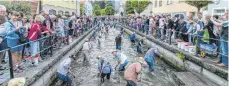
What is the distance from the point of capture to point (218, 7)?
21.4 metres

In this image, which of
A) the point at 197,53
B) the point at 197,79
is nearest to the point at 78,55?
the point at 197,53

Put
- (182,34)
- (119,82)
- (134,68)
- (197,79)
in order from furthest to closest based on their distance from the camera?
1. (182,34)
2. (119,82)
3. (197,79)
4. (134,68)

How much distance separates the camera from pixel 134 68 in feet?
27.7

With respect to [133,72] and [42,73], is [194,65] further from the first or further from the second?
[42,73]

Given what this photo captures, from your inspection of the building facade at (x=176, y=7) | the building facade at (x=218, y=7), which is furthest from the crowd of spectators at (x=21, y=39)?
the building facade at (x=176, y=7)

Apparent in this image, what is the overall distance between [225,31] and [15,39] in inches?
268

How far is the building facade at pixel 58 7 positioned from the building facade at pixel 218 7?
1714cm

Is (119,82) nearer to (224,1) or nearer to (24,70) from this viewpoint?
(24,70)

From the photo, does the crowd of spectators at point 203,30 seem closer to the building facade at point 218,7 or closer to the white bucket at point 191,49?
the white bucket at point 191,49

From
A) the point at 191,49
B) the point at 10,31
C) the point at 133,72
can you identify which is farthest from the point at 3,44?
the point at 191,49

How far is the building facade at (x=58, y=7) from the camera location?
39.1 m

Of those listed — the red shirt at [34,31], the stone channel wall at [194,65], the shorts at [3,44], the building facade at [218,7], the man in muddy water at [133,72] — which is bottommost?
the stone channel wall at [194,65]

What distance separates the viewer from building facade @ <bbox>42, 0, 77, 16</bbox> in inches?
1539

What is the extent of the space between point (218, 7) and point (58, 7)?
27.8 metres
